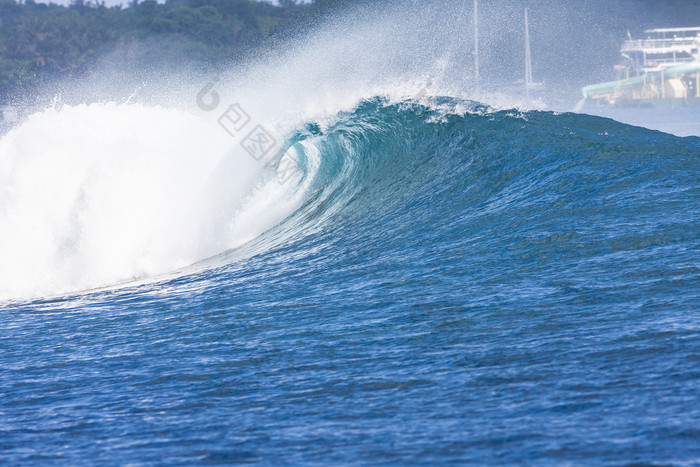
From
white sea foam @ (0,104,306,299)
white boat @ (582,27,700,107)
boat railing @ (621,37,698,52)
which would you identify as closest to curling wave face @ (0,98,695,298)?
white sea foam @ (0,104,306,299)

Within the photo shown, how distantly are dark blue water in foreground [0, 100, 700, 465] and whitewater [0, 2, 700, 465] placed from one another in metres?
0.02

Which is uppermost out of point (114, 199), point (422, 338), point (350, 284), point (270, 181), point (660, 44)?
point (660, 44)

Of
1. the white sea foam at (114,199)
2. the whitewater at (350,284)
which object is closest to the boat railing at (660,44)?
the whitewater at (350,284)

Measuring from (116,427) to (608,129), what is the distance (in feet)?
28.0

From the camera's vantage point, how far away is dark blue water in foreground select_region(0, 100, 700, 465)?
151 inches

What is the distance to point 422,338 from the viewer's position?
5.32m

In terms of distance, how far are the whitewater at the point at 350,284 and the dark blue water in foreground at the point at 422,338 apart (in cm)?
2

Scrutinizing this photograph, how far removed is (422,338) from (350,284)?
1.99 m

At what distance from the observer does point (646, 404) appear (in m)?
3.82

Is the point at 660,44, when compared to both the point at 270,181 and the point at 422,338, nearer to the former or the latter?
the point at 270,181

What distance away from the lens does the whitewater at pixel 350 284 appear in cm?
397

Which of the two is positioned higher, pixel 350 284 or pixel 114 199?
pixel 114 199

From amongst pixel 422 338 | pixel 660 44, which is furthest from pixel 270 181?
pixel 660 44

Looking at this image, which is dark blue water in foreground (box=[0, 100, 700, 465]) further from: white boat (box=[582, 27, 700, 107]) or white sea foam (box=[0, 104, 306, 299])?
white boat (box=[582, 27, 700, 107])
